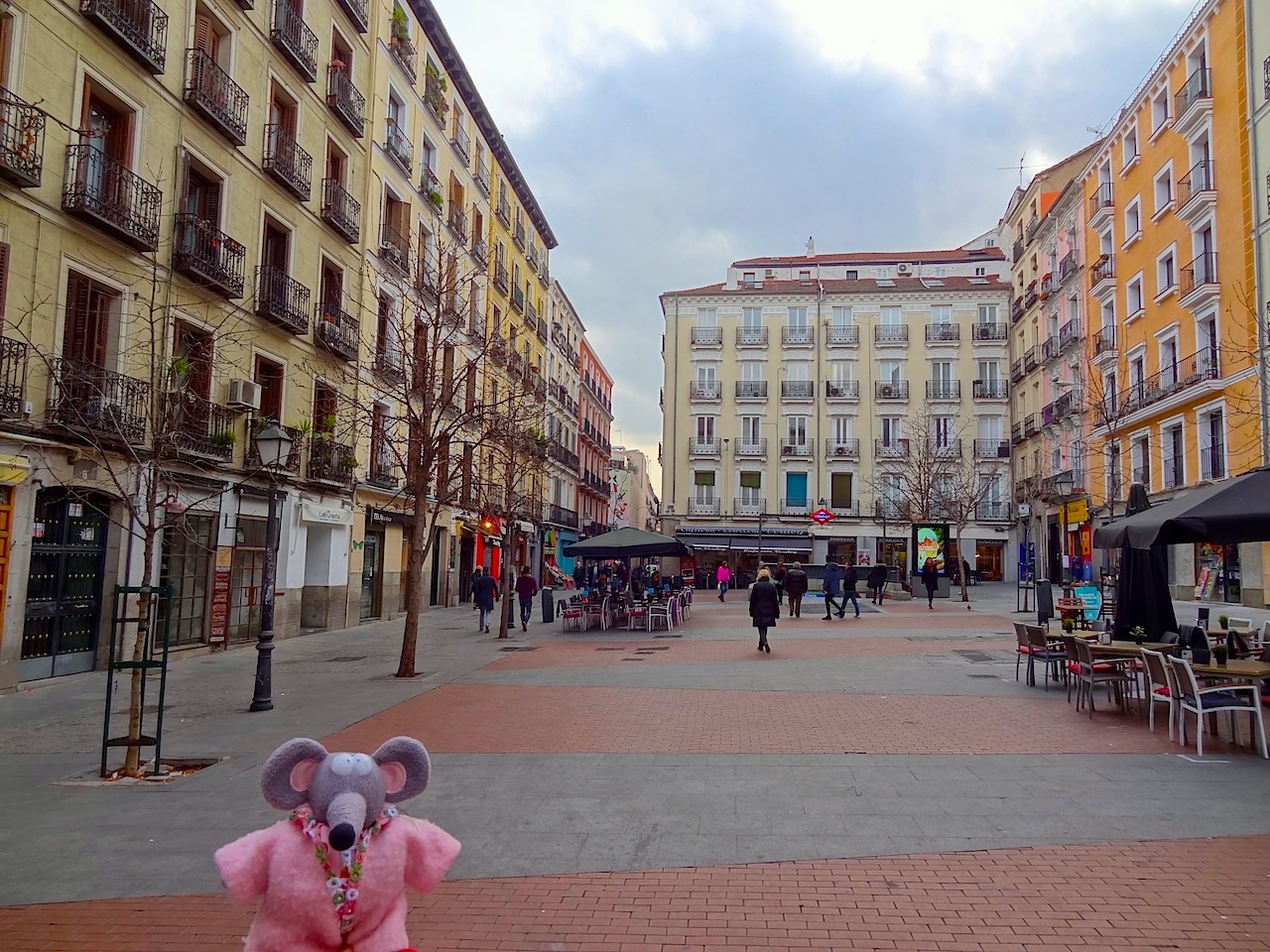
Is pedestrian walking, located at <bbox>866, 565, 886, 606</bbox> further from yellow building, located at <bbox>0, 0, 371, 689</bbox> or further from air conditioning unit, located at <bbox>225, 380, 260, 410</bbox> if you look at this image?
air conditioning unit, located at <bbox>225, 380, 260, 410</bbox>

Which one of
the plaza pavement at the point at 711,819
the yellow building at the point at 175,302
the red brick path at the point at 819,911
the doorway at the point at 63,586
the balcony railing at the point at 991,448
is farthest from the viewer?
the balcony railing at the point at 991,448

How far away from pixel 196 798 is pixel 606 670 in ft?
26.2

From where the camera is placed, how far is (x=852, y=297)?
175 ft

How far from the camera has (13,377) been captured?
12195mm

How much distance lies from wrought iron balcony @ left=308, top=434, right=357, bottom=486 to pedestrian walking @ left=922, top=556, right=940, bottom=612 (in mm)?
17373

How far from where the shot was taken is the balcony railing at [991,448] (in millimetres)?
50625

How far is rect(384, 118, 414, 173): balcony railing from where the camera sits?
24.8 m

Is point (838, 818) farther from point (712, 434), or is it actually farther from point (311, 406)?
point (712, 434)

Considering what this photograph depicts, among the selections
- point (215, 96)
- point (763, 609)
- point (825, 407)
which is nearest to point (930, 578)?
point (763, 609)

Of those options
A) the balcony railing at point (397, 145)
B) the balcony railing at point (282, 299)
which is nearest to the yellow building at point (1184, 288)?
the balcony railing at point (282, 299)

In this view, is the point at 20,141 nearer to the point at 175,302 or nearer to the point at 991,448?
the point at 175,302

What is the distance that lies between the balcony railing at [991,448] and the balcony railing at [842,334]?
911cm

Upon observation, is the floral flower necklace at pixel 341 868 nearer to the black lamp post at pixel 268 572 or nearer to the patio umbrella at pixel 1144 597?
the black lamp post at pixel 268 572

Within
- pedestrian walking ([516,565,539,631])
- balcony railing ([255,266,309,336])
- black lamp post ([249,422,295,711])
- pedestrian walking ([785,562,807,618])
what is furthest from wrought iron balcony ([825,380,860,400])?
black lamp post ([249,422,295,711])
